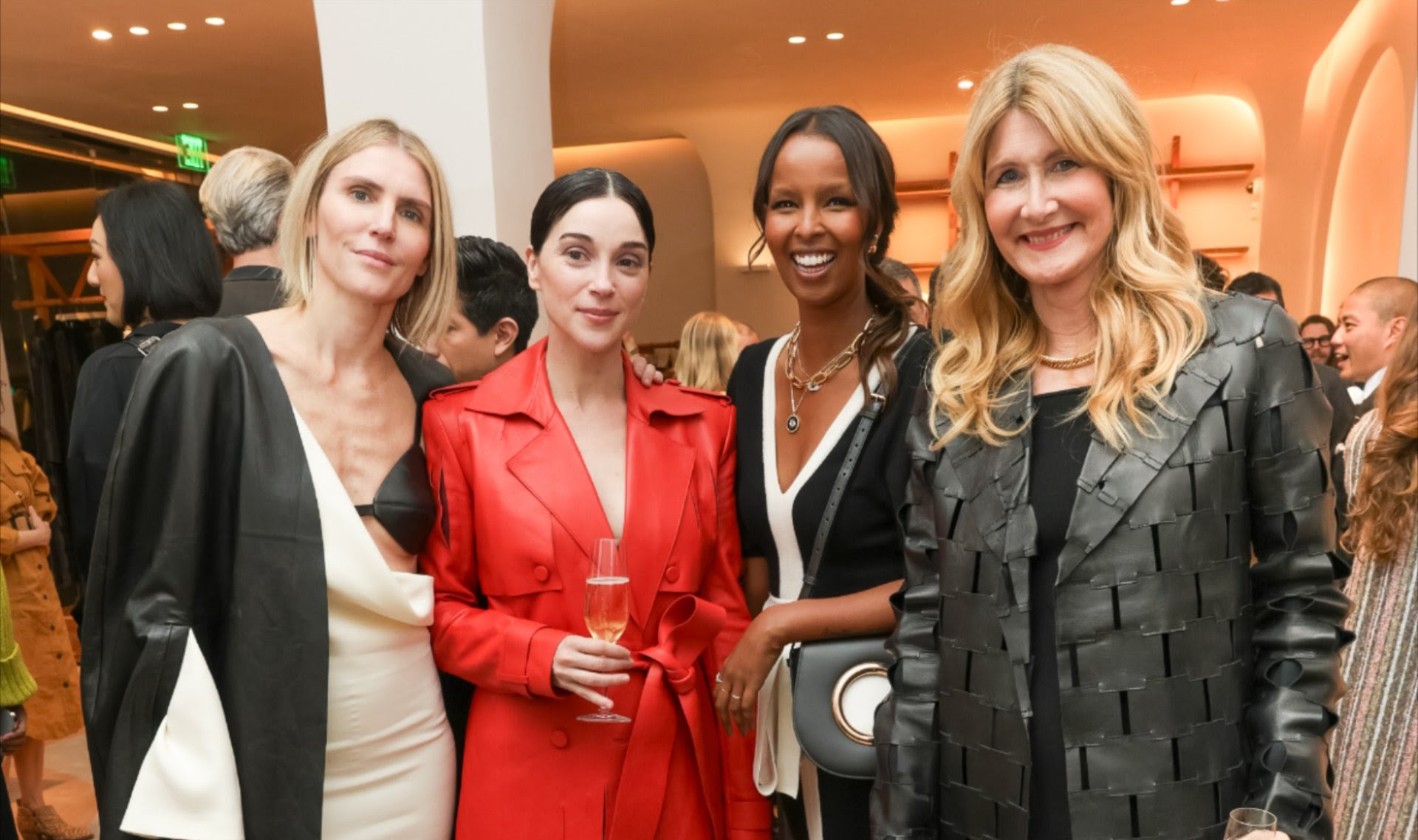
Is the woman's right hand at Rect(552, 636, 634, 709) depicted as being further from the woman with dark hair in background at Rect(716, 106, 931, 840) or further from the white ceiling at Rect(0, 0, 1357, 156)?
the white ceiling at Rect(0, 0, 1357, 156)

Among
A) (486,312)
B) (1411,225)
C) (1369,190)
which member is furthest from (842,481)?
(1369,190)

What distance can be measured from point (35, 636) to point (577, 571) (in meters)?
3.49

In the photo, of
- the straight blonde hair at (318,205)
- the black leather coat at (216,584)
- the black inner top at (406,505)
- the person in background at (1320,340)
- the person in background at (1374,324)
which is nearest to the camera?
the black leather coat at (216,584)

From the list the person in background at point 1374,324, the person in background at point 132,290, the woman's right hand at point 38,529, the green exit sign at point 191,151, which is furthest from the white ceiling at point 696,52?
the person in background at point 132,290

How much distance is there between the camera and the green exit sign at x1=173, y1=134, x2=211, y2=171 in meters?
11.2

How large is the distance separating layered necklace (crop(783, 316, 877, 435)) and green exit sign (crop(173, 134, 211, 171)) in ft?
35.7

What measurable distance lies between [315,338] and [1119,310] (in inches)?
52.4

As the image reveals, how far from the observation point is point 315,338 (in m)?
1.90

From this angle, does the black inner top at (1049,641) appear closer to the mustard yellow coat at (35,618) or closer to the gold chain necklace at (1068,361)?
the gold chain necklace at (1068,361)

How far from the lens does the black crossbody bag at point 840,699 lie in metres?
1.88

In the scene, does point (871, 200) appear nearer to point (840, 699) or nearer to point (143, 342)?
point (840, 699)

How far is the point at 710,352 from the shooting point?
576cm

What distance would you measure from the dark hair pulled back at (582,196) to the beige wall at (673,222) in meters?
11.5

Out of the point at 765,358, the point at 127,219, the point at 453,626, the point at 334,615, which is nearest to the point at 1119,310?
the point at 765,358
